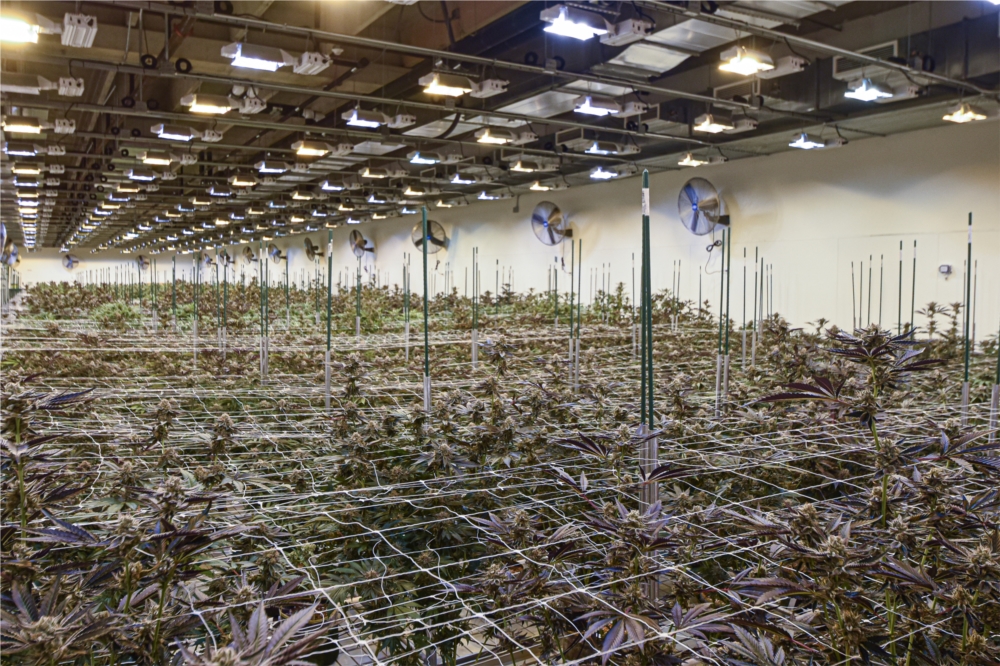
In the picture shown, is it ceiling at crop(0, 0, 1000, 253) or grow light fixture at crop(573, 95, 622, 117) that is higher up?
ceiling at crop(0, 0, 1000, 253)

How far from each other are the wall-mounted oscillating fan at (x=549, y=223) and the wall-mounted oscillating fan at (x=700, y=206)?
301 centimetres

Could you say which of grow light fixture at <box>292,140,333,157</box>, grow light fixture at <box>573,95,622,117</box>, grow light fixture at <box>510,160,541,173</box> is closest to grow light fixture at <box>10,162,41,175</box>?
grow light fixture at <box>292,140,333,157</box>

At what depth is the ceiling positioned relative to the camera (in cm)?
518

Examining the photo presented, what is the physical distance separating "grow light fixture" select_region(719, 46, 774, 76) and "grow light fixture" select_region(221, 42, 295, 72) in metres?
2.86

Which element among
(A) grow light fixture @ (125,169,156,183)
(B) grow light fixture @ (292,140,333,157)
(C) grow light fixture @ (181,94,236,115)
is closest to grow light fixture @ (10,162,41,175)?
(A) grow light fixture @ (125,169,156,183)

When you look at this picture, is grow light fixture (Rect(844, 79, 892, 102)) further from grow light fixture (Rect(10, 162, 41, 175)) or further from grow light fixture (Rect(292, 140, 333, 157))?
grow light fixture (Rect(10, 162, 41, 175))

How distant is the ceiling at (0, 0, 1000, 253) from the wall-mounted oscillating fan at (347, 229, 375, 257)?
808 centimetres

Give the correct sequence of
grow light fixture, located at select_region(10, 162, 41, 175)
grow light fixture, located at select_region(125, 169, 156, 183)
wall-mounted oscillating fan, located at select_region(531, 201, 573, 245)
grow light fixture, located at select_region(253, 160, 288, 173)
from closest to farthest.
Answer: grow light fixture, located at select_region(253, 160, 288, 173) → grow light fixture, located at select_region(10, 162, 41, 175) → grow light fixture, located at select_region(125, 169, 156, 183) → wall-mounted oscillating fan, located at select_region(531, 201, 573, 245)

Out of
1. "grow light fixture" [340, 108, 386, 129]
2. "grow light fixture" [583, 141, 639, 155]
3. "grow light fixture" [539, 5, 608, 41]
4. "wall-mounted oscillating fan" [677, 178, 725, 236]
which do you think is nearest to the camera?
"grow light fixture" [539, 5, 608, 41]

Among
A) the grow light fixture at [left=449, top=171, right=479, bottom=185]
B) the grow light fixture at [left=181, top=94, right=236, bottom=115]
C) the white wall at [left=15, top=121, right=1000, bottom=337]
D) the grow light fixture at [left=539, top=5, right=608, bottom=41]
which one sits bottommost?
the white wall at [left=15, top=121, right=1000, bottom=337]

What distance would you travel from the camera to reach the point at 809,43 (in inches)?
208

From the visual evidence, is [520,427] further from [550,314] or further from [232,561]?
[550,314]

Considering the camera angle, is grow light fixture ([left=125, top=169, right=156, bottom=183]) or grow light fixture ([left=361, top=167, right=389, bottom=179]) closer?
grow light fixture ([left=361, top=167, right=389, bottom=179])

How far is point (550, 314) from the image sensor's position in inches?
335
